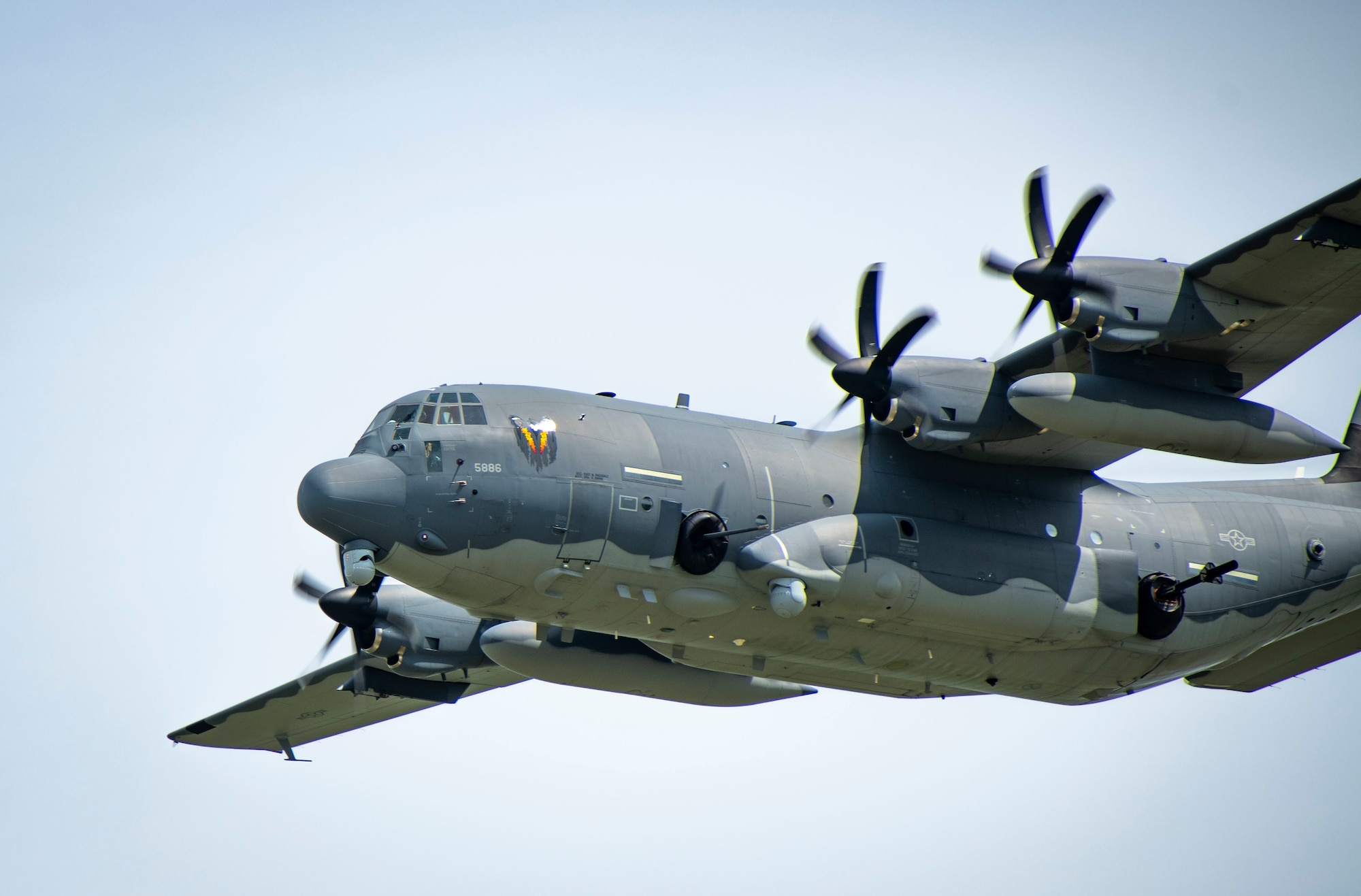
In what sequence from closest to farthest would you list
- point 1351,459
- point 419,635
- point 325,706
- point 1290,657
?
point 419,635, point 1351,459, point 1290,657, point 325,706

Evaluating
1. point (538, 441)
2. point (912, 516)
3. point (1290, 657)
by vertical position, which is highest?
point (538, 441)

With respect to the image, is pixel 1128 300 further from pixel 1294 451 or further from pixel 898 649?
pixel 898 649

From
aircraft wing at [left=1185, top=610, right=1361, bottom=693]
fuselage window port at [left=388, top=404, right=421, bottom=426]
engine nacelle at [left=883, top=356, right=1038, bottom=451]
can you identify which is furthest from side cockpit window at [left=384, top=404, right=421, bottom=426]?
aircraft wing at [left=1185, top=610, right=1361, bottom=693]

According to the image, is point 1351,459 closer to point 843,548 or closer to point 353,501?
point 843,548

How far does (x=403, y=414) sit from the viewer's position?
17062 millimetres

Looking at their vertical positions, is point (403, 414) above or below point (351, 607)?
above

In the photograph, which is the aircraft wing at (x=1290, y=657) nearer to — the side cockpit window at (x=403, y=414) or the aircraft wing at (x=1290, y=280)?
the aircraft wing at (x=1290, y=280)

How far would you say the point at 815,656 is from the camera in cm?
1877

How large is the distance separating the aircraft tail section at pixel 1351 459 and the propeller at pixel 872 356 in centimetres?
803

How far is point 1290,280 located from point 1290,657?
7.31m

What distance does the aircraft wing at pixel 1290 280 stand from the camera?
16969 mm

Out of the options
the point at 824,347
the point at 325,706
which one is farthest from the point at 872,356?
the point at 325,706

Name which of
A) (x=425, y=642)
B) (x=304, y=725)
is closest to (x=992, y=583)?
(x=425, y=642)

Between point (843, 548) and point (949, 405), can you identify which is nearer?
point (843, 548)
